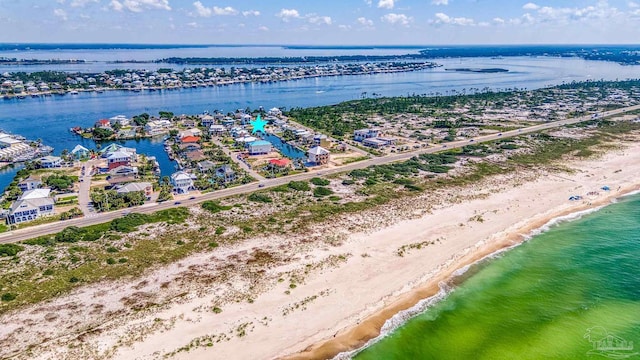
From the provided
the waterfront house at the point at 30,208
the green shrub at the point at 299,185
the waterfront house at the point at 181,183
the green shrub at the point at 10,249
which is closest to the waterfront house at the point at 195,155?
the waterfront house at the point at 181,183

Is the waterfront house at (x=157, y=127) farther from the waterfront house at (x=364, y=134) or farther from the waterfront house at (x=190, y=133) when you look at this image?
the waterfront house at (x=364, y=134)

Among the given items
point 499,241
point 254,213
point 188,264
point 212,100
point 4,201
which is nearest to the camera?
point 188,264

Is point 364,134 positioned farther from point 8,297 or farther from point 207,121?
point 8,297

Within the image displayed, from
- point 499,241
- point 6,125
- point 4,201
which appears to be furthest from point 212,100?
point 499,241

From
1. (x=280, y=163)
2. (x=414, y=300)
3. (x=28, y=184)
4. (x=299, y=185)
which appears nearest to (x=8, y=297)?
(x=28, y=184)

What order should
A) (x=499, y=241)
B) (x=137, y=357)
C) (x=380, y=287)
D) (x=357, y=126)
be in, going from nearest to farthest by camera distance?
1. (x=137, y=357)
2. (x=380, y=287)
3. (x=499, y=241)
4. (x=357, y=126)

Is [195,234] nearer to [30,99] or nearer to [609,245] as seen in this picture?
[609,245]

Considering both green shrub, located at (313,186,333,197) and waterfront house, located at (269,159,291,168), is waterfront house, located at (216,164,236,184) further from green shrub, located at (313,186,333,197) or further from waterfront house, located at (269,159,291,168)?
green shrub, located at (313,186,333,197)
